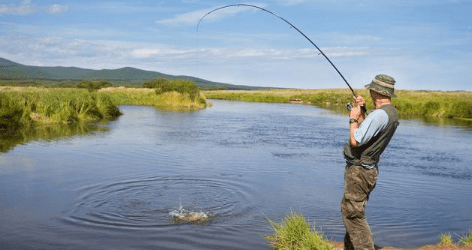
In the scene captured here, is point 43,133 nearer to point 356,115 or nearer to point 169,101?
point 356,115

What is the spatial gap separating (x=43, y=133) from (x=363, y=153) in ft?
49.5

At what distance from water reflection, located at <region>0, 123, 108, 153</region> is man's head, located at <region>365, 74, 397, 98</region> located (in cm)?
1115

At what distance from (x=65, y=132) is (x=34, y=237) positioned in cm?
1236

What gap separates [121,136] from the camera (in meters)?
17.0

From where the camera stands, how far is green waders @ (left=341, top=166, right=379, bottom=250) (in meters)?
4.46

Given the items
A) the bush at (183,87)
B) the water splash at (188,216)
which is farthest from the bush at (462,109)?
the water splash at (188,216)

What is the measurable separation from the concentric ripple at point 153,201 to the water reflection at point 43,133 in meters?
5.82

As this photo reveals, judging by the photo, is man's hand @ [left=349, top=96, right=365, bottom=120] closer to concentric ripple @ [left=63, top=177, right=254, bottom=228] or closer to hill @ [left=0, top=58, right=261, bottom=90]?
concentric ripple @ [left=63, top=177, right=254, bottom=228]

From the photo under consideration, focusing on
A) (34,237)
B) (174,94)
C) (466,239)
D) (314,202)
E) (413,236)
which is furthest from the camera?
(174,94)

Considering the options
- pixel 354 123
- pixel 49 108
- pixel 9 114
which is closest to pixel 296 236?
pixel 354 123

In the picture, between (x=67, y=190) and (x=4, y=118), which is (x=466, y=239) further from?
(x=4, y=118)

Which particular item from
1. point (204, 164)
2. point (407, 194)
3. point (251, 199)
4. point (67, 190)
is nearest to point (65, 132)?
point (204, 164)

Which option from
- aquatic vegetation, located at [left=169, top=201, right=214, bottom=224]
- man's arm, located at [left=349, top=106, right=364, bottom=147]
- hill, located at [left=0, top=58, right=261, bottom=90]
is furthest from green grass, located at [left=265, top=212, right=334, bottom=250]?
hill, located at [left=0, top=58, right=261, bottom=90]

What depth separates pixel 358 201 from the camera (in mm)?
4488
